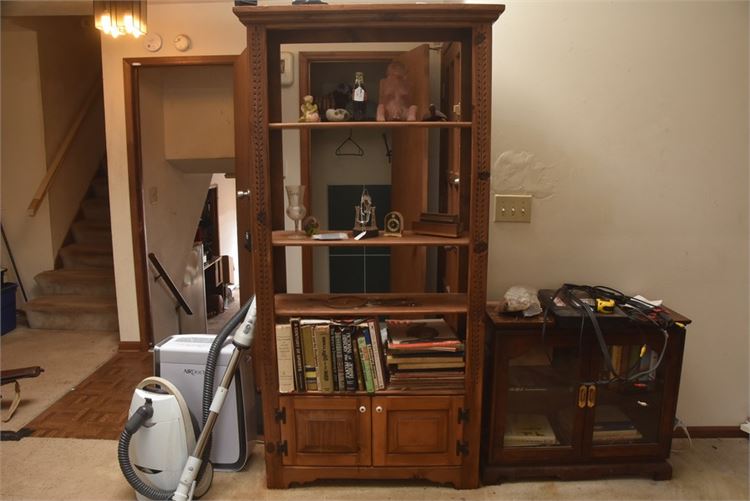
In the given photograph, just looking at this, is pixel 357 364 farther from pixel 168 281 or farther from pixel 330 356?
pixel 168 281

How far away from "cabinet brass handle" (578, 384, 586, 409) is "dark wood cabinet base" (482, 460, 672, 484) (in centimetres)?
28

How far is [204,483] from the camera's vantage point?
84.7 inches

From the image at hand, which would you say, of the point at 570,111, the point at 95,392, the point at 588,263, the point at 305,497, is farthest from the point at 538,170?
the point at 95,392

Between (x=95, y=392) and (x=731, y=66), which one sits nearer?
(x=731, y=66)

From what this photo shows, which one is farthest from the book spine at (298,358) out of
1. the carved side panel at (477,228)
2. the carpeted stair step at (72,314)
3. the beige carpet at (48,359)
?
the carpeted stair step at (72,314)

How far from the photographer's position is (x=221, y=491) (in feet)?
7.23

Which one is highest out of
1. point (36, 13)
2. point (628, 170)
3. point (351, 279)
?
point (36, 13)

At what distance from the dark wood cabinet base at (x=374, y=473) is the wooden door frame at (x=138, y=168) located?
205cm

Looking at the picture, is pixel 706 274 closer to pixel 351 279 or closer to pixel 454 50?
pixel 454 50

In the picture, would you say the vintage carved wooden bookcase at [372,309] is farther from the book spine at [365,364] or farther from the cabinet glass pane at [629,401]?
the cabinet glass pane at [629,401]

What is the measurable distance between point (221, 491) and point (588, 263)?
1898mm

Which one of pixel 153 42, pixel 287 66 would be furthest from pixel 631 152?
pixel 153 42

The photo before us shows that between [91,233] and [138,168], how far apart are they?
A: 4.66 feet

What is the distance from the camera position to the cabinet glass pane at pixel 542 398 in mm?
2180
